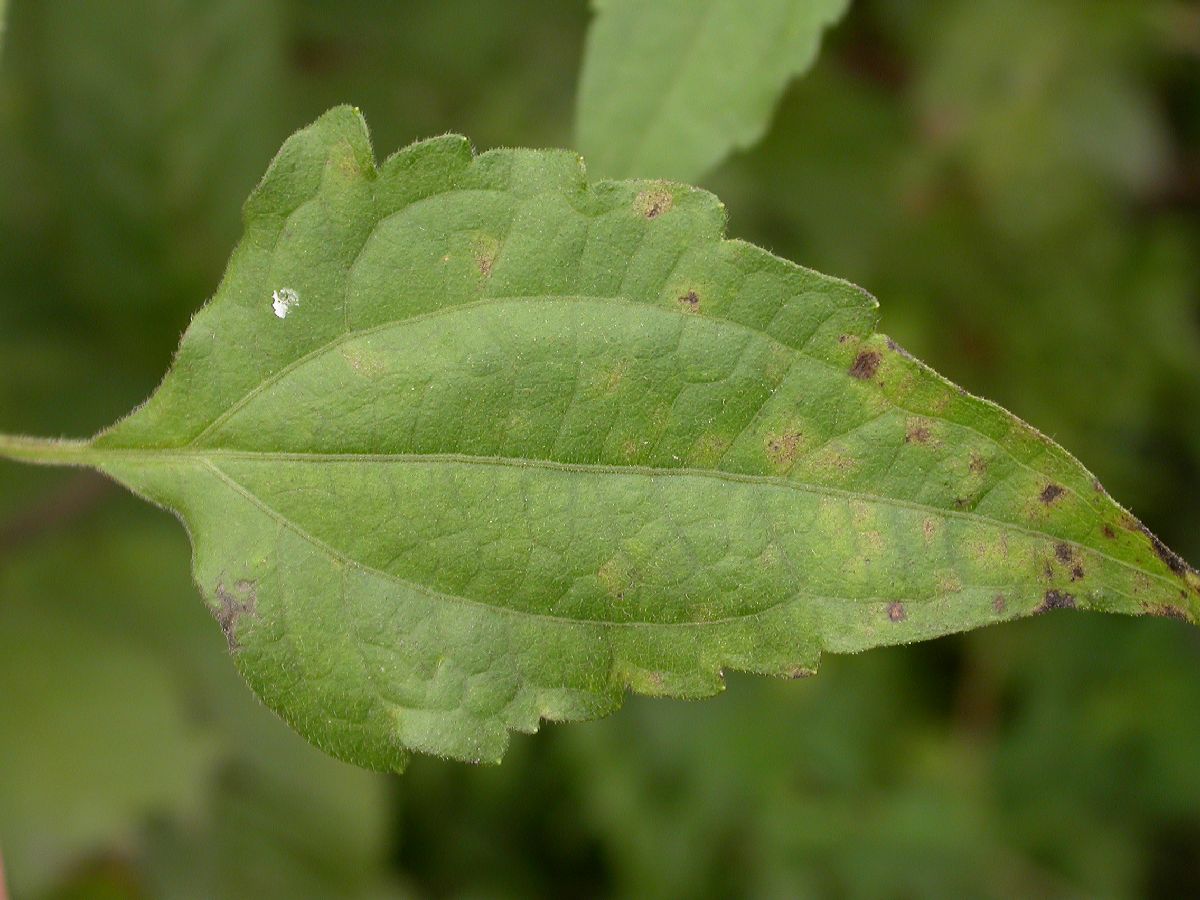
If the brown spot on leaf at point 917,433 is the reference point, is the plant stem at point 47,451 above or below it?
below

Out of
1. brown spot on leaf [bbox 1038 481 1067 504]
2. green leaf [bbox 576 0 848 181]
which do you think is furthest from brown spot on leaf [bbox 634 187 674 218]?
brown spot on leaf [bbox 1038 481 1067 504]

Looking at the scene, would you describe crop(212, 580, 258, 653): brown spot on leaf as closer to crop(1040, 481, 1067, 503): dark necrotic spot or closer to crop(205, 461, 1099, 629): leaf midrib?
crop(205, 461, 1099, 629): leaf midrib

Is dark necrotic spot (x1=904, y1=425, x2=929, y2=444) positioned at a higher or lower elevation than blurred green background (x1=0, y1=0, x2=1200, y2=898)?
higher

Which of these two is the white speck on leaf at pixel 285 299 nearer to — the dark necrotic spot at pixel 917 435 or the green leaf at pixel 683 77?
the green leaf at pixel 683 77

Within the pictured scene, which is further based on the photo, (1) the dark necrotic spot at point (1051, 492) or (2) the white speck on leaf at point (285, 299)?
(2) the white speck on leaf at point (285, 299)

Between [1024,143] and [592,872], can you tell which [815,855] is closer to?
[592,872]

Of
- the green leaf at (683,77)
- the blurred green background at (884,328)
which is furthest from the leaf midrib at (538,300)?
the blurred green background at (884,328)

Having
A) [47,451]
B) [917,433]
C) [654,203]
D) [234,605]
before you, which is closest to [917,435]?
[917,433]

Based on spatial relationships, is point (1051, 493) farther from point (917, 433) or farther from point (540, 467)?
point (540, 467)
